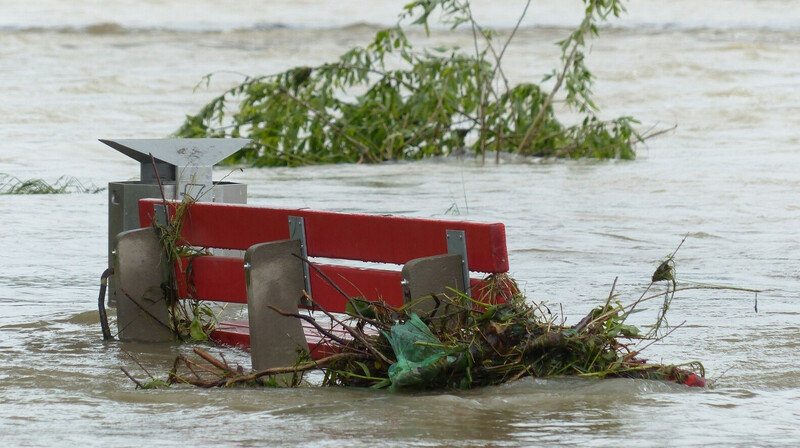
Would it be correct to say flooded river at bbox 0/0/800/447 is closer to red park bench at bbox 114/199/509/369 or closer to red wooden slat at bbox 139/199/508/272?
red park bench at bbox 114/199/509/369

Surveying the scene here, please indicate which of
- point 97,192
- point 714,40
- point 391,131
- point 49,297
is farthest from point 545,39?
point 49,297

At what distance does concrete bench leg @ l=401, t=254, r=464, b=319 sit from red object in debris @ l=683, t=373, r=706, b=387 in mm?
999

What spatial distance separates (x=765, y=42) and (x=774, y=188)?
23.9 metres

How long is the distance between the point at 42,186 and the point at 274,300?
8102 millimetres

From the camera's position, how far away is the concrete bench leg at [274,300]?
17.9ft

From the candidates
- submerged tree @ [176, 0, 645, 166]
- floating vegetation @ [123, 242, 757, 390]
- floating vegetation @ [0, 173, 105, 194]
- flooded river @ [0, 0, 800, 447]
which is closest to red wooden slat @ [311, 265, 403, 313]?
floating vegetation @ [123, 242, 757, 390]

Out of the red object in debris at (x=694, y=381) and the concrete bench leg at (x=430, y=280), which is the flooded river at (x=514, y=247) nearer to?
the red object in debris at (x=694, y=381)

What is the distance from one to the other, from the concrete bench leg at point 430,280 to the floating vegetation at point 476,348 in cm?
2

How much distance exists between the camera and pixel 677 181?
14266 millimetres

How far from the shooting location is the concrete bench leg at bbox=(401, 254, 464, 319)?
4.99 metres

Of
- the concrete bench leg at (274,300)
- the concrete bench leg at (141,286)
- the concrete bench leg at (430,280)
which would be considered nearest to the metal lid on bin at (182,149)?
the concrete bench leg at (141,286)

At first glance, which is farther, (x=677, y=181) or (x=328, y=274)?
(x=677, y=181)

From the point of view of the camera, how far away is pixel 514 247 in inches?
382

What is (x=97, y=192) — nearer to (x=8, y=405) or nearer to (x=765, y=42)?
(x=8, y=405)
